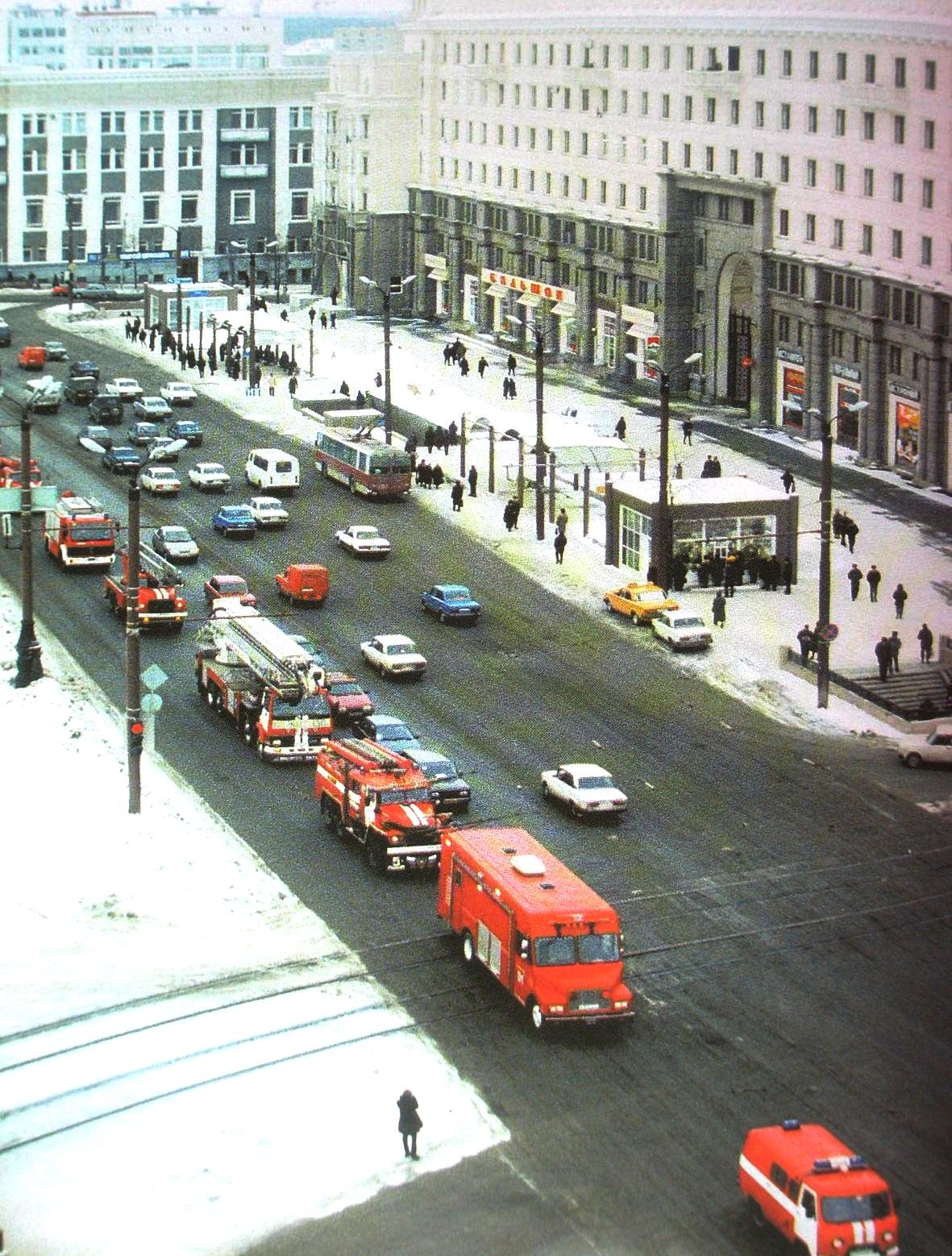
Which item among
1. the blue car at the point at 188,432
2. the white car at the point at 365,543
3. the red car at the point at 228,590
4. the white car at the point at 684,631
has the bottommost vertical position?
the white car at the point at 684,631

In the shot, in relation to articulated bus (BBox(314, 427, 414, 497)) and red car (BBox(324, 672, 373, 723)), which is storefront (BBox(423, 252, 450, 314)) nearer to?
articulated bus (BBox(314, 427, 414, 497))

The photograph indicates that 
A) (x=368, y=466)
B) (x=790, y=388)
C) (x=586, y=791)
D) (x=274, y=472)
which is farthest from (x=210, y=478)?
(x=586, y=791)

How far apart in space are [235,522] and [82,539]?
6.72m

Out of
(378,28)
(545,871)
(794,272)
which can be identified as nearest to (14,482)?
(794,272)

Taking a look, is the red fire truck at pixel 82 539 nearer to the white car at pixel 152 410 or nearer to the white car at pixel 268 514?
the white car at pixel 268 514

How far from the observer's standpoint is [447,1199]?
3497 cm

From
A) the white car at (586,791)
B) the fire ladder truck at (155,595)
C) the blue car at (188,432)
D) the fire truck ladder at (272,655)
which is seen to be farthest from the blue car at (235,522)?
the white car at (586,791)

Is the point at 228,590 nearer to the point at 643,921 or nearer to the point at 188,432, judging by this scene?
A: the point at 643,921

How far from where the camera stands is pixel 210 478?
90.6 metres

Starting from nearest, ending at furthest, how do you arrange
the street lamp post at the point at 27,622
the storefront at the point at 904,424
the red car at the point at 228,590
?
the street lamp post at the point at 27,622
the red car at the point at 228,590
the storefront at the point at 904,424

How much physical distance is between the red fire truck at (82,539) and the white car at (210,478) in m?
10.8

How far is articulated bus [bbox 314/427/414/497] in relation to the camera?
291ft

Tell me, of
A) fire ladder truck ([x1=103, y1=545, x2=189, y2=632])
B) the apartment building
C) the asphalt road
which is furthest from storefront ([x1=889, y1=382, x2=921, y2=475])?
fire ladder truck ([x1=103, y1=545, x2=189, y2=632])

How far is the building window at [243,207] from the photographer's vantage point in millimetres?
170125
